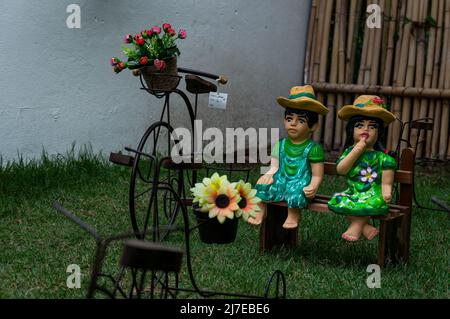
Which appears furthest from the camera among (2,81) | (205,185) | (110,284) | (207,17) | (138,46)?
(207,17)

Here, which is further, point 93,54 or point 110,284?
point 93,54

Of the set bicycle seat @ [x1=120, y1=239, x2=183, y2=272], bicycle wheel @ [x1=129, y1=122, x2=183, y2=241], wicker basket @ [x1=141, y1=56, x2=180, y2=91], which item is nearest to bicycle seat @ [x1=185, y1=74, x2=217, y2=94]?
wicker basket @ [x1=141, y1=56, x2=180, y2=91]

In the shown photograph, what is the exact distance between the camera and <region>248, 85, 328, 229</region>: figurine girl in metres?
4.60

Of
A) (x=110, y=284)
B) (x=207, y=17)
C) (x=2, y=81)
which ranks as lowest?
(x=110, y=284)

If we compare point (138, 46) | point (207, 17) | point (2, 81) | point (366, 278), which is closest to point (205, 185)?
point (366, 278)

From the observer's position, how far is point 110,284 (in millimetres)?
4145

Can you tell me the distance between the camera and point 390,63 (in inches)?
328

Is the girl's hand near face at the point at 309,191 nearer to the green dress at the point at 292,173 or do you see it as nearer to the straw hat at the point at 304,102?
the green dress at the point at 292,173

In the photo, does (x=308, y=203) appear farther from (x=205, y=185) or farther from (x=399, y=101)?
(x=399, y=101)

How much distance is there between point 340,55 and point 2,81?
13.1 ft

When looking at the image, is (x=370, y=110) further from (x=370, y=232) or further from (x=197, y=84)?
(x=197, y=84)

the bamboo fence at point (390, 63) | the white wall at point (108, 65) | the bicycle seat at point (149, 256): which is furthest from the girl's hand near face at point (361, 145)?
the bamboo fence at point (390, 63)

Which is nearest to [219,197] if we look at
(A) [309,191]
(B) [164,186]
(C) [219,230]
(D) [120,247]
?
(C) [219,230]

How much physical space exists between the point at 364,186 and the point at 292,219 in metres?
0.49
